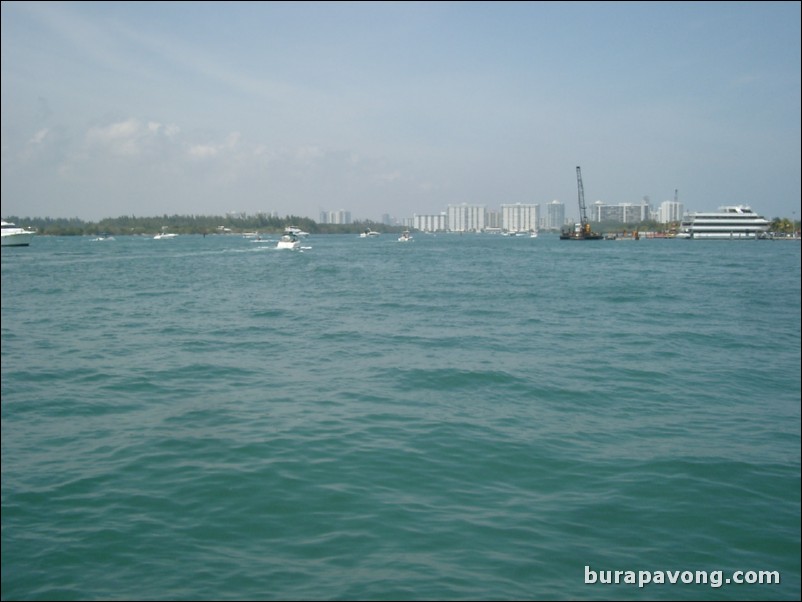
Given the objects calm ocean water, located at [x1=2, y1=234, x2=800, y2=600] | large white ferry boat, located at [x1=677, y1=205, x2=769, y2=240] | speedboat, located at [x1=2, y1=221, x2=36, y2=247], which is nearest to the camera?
calm ocean water, located at [x1=2, y1=234, x2=800, y2=600]

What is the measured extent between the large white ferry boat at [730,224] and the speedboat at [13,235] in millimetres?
95936

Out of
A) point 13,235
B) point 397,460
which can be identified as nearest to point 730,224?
point 13,235

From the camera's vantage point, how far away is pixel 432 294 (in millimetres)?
26188

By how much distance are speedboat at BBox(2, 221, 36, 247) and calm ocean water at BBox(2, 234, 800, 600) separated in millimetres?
58923

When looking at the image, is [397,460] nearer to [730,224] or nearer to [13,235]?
[13,235]

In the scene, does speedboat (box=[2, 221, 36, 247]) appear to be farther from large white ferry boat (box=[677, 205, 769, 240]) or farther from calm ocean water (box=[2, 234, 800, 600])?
large white ferry boat (box=[677, 205, 769, 240])

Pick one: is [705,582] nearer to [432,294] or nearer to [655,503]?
[655,503]

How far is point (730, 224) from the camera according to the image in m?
105

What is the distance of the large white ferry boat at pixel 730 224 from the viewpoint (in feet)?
343

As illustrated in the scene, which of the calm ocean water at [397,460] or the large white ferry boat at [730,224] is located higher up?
the large white ferry boat at [730,224]

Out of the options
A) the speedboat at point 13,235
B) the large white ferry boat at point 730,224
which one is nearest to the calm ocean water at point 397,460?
the speedboat at point 13,235

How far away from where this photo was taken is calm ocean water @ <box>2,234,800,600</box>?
5074 millimetres

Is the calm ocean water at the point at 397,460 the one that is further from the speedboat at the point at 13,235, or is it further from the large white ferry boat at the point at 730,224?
the large white ferry boat at the point at 730,224

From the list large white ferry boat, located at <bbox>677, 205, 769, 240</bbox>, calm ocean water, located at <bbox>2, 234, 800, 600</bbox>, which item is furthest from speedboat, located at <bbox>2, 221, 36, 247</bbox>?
large white ferry boat, located at <bbox>677, 205, 769, 240</bbox>
